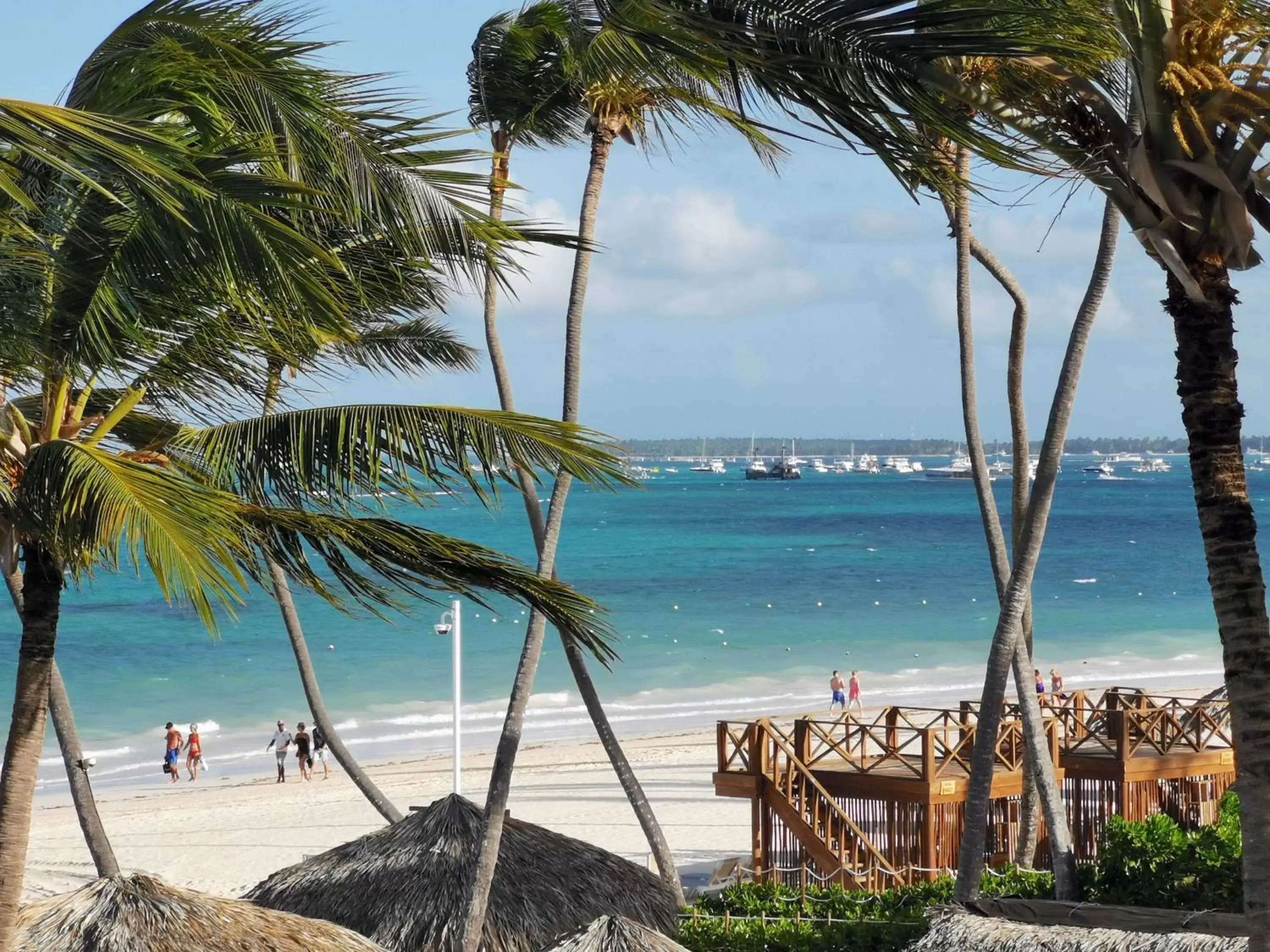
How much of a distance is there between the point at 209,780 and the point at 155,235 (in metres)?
26.7

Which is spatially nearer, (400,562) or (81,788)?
(400,562)

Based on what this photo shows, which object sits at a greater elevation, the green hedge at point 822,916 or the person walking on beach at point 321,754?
the green hedge at point 822,916

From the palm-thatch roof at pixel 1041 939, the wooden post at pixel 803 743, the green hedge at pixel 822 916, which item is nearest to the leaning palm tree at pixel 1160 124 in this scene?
the palm-thatch roof at pixel 1041 939

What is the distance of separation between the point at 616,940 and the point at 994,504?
4459 millimetres

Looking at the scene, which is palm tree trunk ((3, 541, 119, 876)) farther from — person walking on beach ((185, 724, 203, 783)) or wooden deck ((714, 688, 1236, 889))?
person walking on beach ((185, 724, 203, 783))

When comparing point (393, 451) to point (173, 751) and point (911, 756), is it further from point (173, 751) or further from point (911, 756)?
point (173, 751)

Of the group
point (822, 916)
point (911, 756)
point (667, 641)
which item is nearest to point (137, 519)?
point (822, 916)

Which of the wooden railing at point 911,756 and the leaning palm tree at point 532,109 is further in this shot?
the wooden railing at point 911,756

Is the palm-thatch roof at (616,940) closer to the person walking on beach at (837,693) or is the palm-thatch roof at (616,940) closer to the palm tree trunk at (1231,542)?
the palm tree trunk at (1231,542)

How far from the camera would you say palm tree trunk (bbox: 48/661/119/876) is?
1087 centimetres

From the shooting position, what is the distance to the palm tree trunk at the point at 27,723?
6.34 meters

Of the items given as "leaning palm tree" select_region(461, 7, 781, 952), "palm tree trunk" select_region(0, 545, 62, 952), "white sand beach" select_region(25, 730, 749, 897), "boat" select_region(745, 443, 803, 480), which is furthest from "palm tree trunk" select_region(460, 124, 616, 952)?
"boat" select_region(745, 443, 803, 480)

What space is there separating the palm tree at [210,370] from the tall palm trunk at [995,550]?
467cm

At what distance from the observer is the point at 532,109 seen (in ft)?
37.3
